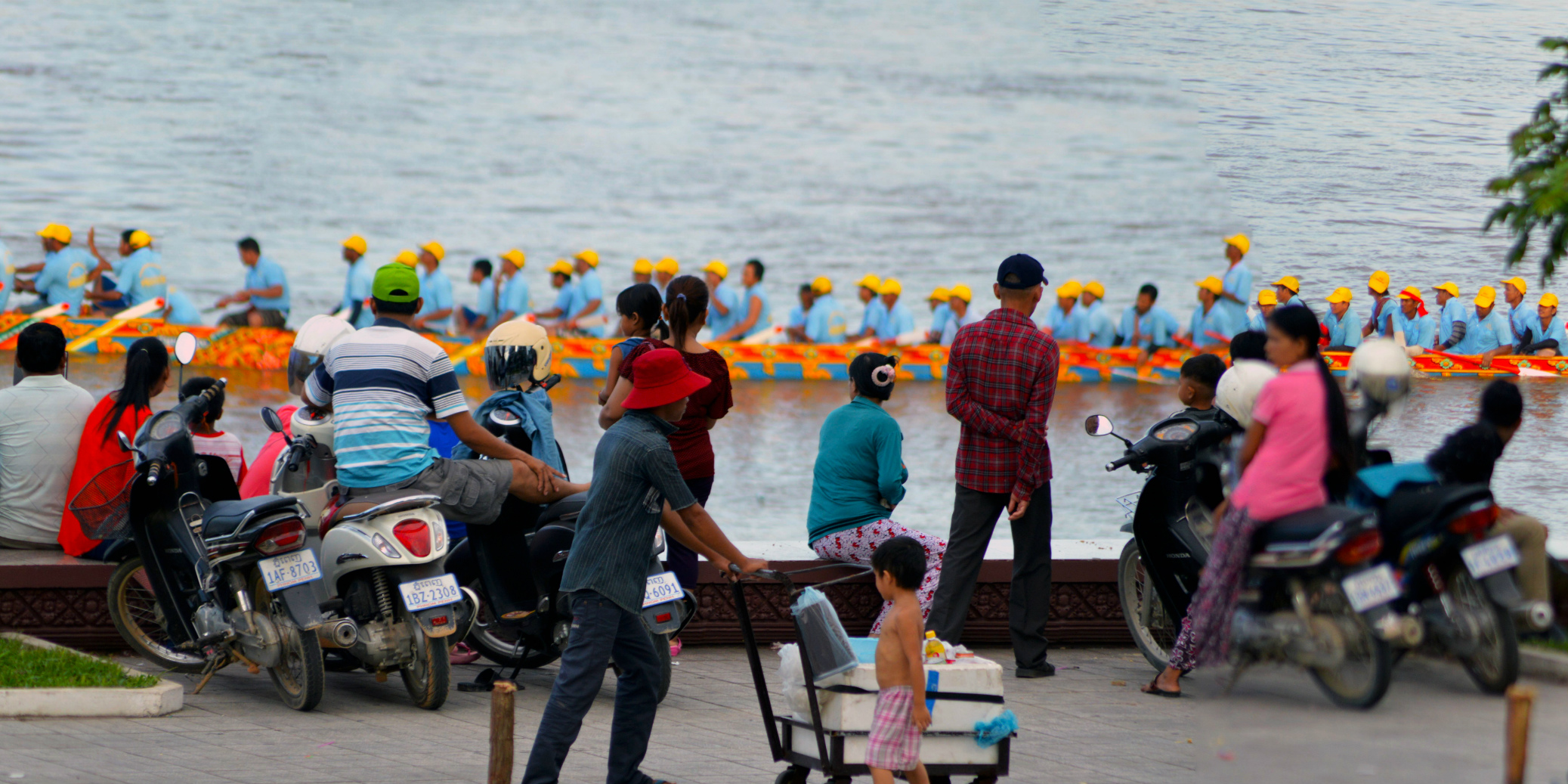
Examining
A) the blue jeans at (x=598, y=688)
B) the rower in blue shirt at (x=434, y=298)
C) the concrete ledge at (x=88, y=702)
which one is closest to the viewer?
the blue jeans at (x=598, y=688)

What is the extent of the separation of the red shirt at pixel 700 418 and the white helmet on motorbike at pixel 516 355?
1.43 ft

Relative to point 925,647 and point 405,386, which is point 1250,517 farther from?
point 405,386

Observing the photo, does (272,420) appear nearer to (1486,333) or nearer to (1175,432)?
(1175,432)

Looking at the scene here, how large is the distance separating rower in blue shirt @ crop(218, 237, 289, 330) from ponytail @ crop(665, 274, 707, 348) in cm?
1563

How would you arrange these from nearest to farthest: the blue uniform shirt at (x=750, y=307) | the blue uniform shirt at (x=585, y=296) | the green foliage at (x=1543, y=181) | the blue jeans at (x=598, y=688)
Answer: the green foliage at (x=1543, y=181)
the blue jeans at (x=598, y=688)
the blue uniform shirt at (x=750, y=307)
the blue uniform shirt at (x=585, y=296)

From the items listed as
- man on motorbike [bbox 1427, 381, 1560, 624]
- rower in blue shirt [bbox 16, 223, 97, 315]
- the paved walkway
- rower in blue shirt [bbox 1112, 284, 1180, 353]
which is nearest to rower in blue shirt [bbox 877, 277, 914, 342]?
rower in blue shirt [bbox 1112, 284, 1180, 353]

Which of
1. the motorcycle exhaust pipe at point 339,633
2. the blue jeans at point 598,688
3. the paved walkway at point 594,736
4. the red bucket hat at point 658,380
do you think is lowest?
the paved walkway at point 594,736

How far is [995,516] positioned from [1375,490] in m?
3.50

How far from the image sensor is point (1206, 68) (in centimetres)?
471

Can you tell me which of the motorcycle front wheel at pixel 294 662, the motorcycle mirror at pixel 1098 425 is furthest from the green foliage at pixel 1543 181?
the motorcycle front wheel at pixel 294 662

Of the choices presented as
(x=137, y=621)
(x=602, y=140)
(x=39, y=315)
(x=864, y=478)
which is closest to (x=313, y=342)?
(x=137, y=621)

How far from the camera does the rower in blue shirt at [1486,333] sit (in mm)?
2682

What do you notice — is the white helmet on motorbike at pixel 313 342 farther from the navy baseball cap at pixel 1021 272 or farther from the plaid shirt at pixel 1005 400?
the navy baseball cap at pixel 1021 272

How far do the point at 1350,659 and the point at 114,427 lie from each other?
450 centimetres
